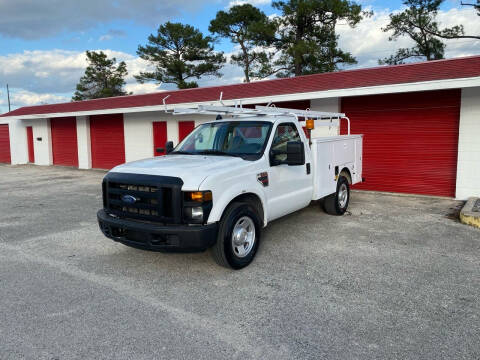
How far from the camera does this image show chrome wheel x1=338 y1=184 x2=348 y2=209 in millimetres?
8177

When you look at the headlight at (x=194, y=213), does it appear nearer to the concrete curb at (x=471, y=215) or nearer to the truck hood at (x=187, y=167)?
the truck hood at (x=187, y=167)

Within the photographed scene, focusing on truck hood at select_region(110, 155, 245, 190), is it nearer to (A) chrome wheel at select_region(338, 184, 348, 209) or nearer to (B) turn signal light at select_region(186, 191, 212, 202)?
(B) turn signal light at select_region(186, 191, 212, 202)

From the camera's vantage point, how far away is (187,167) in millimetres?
4758

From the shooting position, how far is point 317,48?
2438 centimetres

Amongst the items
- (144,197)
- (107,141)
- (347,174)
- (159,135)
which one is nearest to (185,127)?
(159,135)

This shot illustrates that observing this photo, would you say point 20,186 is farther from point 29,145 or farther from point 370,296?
point 370,296

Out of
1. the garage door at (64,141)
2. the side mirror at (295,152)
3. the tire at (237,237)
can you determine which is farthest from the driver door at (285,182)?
the garage door at (64,141)

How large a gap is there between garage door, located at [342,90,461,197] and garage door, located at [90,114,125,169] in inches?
454

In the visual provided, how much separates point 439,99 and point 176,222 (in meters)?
8.85

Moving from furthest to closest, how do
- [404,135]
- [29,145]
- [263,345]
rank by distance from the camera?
1. [29,145]
2. [404,135]
3. [263,345]

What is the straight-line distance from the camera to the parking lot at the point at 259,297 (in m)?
3.32

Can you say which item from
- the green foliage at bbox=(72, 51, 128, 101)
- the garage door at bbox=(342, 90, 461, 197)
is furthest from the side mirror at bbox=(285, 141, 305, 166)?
the green foliage at bbox=(72, 51, 128, 101)

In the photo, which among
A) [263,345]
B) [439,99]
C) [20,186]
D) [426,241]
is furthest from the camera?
[20,186]

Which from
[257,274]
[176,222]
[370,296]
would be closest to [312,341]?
[370,296]
